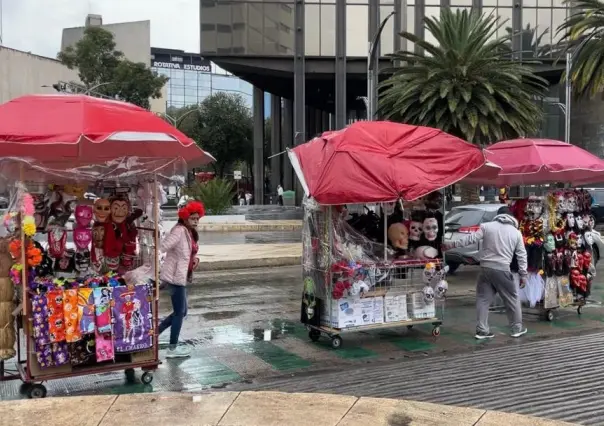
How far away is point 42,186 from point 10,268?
0.95 meters

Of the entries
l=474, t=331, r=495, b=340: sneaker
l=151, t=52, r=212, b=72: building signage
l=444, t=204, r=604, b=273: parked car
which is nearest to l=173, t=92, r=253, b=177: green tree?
l=444, t=204, r=604, b=273: parked car

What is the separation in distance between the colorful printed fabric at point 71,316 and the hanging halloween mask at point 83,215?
791 millimetres

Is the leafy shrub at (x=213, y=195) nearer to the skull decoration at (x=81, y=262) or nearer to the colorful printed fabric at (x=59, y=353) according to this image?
the skull decoration at (x=81, y=262)

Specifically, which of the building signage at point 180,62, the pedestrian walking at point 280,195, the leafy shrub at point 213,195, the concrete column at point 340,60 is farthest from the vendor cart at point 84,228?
the building signage at point 180,62

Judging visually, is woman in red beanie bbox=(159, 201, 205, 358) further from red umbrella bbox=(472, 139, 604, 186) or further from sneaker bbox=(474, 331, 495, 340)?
red umbrella bbox=(472, 139, 604, 186)

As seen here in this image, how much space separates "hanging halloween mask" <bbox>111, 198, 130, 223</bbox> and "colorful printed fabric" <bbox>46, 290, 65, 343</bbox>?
3.34ft

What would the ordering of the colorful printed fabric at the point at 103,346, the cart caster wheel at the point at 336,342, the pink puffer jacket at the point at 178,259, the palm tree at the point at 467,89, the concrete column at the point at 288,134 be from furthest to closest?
the concrete column at the point at 288,134 → the palm tree at the point at 467,89 → the cart caster wheel at the point at 336,342 → the pink puffer jacket at the point at 178,259 → the colorful printed fabric at the point at 103,346

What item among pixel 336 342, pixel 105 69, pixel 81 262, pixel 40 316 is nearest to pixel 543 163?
pixel 336 342

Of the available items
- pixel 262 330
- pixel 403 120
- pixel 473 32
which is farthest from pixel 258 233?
pixel 262 330

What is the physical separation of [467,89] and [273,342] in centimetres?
1558

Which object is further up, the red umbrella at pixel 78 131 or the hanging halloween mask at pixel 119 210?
the red umbrella at pixel 78 131

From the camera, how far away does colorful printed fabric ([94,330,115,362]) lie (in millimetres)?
5793

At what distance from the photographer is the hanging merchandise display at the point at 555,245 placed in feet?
29.3

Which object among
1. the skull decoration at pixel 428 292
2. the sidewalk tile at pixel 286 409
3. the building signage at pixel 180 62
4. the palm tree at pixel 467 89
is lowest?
the sidewalk tile at pixel 286 409
